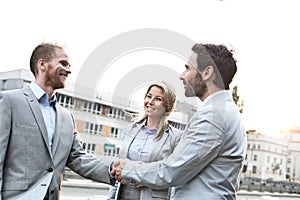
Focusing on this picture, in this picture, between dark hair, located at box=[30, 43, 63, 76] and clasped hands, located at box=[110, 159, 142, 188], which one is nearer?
dark hair, located at box=[30, 43, 63, 76]

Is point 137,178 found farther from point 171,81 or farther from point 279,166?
point 279,166

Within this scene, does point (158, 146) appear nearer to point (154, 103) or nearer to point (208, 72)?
point (154, 103)

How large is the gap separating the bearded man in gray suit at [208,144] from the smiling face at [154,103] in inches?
42.3

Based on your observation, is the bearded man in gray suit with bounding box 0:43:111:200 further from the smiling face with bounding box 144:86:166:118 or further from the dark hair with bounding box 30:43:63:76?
the smiling face with bounding box 144:86:166:118

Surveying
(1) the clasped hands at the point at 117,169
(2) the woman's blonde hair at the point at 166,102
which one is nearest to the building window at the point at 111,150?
(2) the woman's blonde hair at the point at 166,102

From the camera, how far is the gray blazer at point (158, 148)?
3.20m

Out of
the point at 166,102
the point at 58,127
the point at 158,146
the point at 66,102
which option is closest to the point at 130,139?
the point at 158,146

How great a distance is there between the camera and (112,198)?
349 centimetres

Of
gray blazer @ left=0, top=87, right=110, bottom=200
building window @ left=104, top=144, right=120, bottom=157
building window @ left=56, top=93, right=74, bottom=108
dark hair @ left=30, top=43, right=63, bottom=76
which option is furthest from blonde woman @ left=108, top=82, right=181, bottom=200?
dark hair @ left=30, top=43, right=63, bottom=76

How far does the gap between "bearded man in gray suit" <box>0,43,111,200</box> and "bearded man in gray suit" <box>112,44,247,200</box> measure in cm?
57

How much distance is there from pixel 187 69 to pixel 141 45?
4.33ft

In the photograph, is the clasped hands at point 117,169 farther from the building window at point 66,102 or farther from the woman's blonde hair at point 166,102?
the building window at point 66,102

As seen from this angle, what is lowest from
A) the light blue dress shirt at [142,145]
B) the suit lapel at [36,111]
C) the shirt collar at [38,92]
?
the light blue dress shirt at [142,145]

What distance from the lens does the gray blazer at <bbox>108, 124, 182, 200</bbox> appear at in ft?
10.5
